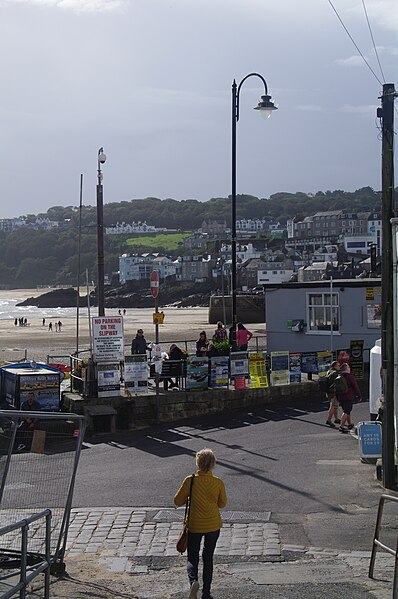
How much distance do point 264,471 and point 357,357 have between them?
11.8 m

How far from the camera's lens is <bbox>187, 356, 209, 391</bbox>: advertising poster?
71.5 ft

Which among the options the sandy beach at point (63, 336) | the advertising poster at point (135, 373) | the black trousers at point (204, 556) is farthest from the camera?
the sandy beach at point (63, 336)

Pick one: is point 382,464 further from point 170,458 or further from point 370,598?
point 370,598

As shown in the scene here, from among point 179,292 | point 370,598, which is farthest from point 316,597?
point 179,292

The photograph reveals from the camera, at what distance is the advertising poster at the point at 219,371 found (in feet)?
73.0

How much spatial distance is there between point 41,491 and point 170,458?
693cm

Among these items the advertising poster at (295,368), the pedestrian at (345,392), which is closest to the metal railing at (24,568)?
the pedestrian at (345,392)

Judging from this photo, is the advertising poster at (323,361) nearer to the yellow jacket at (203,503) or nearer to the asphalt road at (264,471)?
the asphalt road at (264,471)

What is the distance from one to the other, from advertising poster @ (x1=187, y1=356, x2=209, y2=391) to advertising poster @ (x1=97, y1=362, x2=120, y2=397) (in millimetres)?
1971

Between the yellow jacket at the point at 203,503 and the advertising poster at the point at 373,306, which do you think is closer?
the yellow jacket at the point at 203,503

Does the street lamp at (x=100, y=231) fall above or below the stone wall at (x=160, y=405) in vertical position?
above

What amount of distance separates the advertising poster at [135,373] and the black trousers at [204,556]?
13.0 meters

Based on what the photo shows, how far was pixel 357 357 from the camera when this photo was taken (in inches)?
1019

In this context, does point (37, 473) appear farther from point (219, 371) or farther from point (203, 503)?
point (219, 371)
